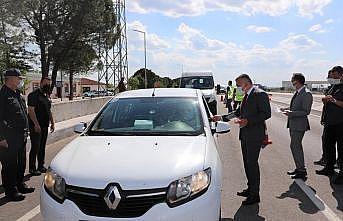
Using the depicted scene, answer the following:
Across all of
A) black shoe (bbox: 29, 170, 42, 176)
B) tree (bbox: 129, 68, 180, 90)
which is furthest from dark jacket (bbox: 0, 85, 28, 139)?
tree (bbox: 129, 68, 180, 90)

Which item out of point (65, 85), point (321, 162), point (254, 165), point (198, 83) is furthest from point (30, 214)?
point (65, 85)

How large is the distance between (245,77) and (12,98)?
3.63 metres

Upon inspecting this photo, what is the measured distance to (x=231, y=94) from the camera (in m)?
22.3

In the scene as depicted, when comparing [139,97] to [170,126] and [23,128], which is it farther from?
[23,128]

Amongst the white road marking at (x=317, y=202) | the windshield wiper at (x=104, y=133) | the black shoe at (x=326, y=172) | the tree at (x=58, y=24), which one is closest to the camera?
the windshield wiper at (x=104, y=133)

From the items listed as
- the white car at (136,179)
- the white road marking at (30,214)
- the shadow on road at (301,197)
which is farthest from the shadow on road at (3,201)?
the shadow on road at (301,197)

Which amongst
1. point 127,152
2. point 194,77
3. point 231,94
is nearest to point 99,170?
point 127,152

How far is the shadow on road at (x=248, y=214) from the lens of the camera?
5662 millimetres

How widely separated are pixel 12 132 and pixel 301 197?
4609mm

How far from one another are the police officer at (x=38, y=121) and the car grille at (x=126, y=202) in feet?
15.7

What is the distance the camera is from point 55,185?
13.4 ft

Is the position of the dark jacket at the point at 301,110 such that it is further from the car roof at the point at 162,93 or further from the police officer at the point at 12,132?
the police officer at the point at 12,132

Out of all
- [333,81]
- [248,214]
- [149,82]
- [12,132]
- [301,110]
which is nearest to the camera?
[248,214]

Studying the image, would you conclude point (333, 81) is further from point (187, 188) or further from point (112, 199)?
point (112, 199)
